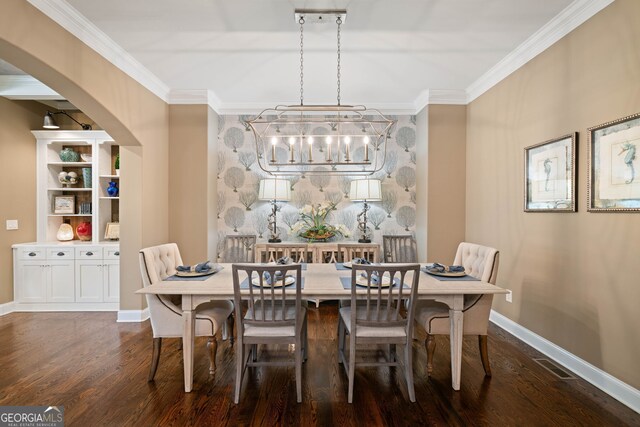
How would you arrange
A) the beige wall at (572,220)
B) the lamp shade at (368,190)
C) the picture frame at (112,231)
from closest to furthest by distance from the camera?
the beige wall at (572,220) < the picture frame at (112,231) < the lamp shade at (368,190)

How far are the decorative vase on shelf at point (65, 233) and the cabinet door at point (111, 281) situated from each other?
0.83m

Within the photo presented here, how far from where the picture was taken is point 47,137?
4.40 meters

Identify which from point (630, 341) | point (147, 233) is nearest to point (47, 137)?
point (147, 233)

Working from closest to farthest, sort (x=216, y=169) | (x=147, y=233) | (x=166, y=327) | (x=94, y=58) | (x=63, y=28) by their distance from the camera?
(x=166, y=327) < (x=63, y=28) < (x=94, y=58) < (x=147, y=233) < (x=216, y=169)

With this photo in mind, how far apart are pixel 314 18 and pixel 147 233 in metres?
3.00

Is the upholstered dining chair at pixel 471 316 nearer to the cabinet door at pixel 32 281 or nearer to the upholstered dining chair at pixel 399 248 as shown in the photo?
the upholstered dining chair at pixel 399 248

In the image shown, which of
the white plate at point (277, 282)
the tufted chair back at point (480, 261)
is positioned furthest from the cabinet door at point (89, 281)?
the tufted chair back at point (480, 261)

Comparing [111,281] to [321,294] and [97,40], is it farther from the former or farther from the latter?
[321,294]

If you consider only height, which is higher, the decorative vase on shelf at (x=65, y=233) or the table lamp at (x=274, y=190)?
the table lamp at (x=274, y=190)

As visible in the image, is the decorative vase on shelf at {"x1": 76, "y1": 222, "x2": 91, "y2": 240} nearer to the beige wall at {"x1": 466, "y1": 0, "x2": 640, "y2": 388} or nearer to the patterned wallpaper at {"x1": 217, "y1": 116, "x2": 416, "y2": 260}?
the patterned wallpaper at {"x1": 217, "y1": 116, "x2": 416, "y2": 260}

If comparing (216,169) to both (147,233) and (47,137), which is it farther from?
(47,137)

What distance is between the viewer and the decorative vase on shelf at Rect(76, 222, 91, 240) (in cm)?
445

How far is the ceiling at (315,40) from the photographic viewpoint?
8.63 ft

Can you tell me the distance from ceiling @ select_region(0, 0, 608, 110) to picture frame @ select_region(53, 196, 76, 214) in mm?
2105
